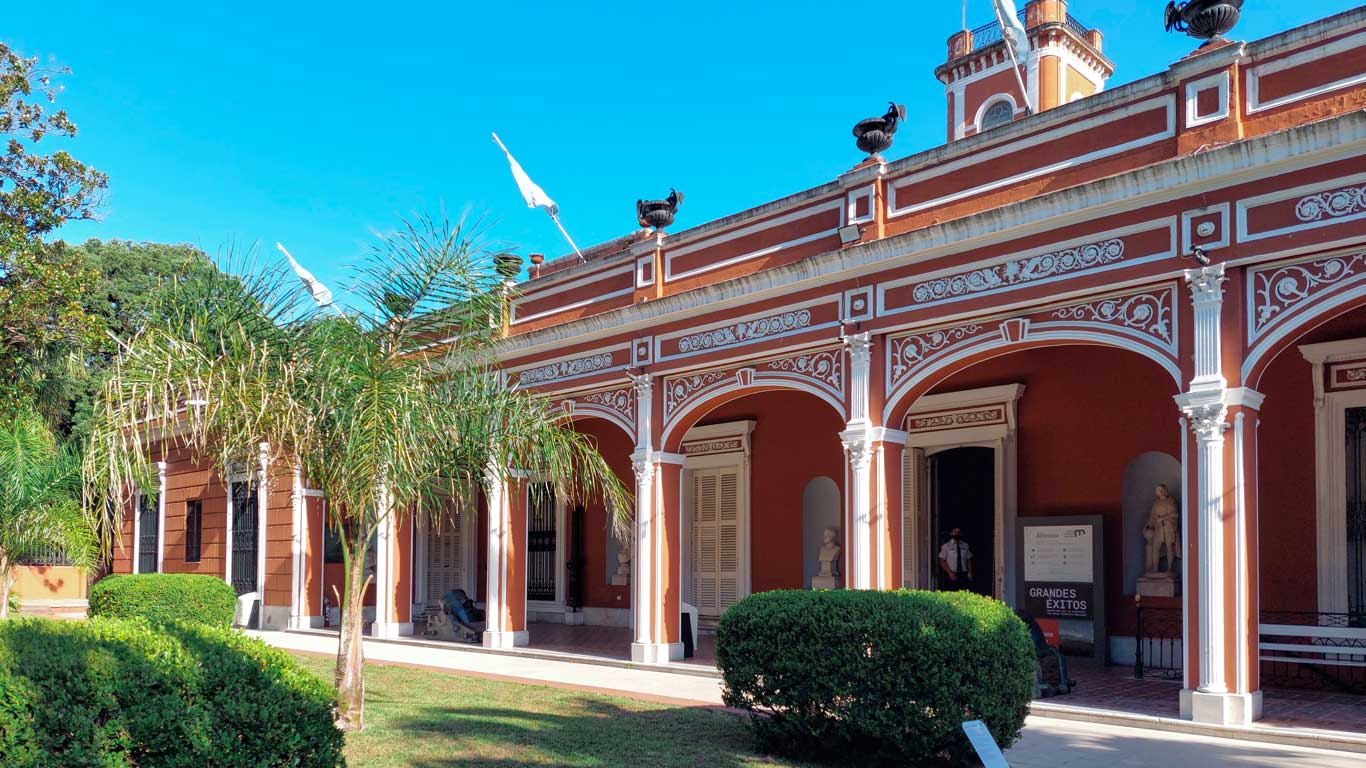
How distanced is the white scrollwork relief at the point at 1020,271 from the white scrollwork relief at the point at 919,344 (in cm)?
32

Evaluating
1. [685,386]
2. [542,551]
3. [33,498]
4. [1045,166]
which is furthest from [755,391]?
[33,498]

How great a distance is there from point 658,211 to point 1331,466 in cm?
782

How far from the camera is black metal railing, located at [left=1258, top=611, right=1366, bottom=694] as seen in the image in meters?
9.57

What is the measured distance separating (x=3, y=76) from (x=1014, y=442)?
39.2 ft

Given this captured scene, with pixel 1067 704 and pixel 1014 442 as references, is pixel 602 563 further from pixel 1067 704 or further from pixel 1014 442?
pixel 1067 704

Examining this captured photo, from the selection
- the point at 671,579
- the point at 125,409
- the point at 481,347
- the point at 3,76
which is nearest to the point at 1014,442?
the point at 671,579

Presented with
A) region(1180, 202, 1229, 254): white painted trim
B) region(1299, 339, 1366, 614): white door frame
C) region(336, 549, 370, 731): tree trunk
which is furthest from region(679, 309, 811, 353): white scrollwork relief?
region(336, 549, 370, 731): tree trunk

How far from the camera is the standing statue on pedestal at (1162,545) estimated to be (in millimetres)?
11484

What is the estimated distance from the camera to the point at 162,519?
961 inches

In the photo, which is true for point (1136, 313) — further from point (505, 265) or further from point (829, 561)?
point (829, 561)

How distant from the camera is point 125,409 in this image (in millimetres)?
7258

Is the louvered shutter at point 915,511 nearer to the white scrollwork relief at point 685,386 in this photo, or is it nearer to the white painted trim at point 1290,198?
the white scrollwork relief at point 685,386

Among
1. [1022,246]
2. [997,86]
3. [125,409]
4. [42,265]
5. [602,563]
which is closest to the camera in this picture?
[125,409]

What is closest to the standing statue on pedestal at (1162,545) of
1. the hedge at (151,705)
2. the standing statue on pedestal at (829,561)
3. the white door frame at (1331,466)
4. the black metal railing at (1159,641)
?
the black metal railing at (1159,641)
